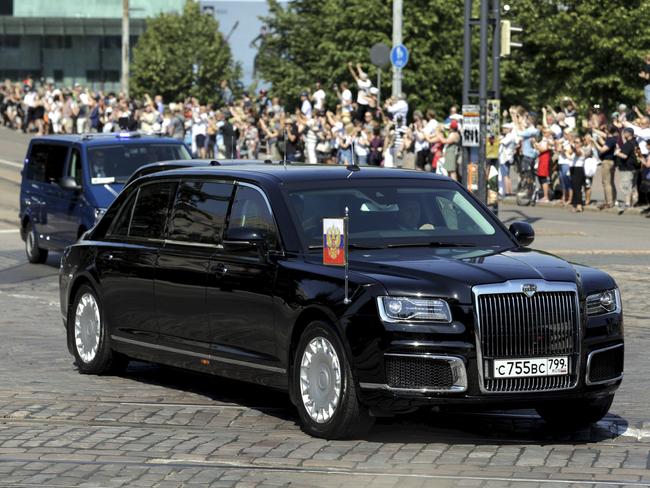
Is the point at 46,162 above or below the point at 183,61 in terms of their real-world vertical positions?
below

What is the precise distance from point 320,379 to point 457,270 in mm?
1045

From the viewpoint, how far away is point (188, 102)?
4869 cm

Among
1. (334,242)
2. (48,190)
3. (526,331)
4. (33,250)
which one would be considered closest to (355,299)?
(334,242)

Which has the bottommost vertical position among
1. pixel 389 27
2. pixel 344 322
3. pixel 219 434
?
pixel 219 434

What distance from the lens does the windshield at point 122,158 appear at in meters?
21.8

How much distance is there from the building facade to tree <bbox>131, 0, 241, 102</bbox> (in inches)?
1030

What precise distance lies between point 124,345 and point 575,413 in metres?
3.58

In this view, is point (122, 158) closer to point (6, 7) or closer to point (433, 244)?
point (433, 244)

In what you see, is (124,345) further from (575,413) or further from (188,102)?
(188,102)

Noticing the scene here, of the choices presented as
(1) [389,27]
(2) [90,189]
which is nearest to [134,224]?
(2) [90,189]

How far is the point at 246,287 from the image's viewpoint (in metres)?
10.2

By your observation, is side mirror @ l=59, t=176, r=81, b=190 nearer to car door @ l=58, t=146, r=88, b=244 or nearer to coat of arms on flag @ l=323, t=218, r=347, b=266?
car door @ l=58, t=146, r=88, b=244

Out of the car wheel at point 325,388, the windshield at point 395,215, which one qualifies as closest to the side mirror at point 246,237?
the windshield at point 395,215

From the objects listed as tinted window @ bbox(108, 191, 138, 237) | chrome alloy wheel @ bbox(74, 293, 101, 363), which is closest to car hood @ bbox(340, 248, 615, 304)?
tinted window @ bbox(108, 191, 138, 237)
